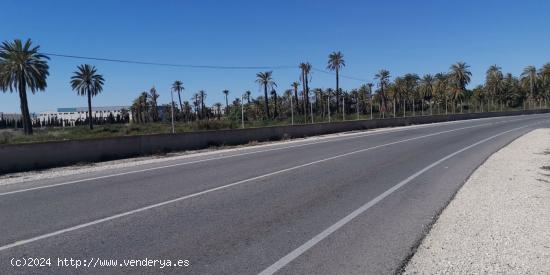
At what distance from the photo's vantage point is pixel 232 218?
7.57m

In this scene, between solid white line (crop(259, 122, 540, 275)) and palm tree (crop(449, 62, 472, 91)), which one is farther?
palm tree (crop(449, 62, 472, 91))

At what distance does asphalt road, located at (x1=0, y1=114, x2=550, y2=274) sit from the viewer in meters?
5.57

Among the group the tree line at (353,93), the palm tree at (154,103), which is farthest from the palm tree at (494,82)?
the palm tree at (154,103)

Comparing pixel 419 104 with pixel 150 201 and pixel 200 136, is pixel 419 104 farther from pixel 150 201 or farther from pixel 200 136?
pixel 150 201

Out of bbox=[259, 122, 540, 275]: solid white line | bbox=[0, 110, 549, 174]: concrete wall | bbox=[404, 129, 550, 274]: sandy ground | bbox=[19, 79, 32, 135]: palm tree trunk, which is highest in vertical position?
bbox=[19, 79, 32, 135]: palm tree trunk

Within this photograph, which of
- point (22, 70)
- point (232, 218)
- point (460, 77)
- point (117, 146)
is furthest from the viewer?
point (460, 77)

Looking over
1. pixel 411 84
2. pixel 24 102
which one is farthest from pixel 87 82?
pixel 411 84

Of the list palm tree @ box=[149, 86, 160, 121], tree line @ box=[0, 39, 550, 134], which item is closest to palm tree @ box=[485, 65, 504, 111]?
tree line @ box=[0, 39, 550, 134]

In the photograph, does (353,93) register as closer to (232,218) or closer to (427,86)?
(427,86)

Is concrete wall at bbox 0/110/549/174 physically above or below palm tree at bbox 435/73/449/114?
below

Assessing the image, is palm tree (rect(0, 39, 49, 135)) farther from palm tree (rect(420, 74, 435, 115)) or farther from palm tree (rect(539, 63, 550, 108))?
palm tree (rect(539, 63, 550, 108))

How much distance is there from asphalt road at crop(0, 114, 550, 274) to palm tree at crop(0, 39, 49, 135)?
48.7m

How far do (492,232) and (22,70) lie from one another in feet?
193

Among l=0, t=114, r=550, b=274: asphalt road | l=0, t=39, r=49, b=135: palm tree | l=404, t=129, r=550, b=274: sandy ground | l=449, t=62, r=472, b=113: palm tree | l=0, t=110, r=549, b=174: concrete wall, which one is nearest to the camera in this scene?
l=404, t=129, r=550, b=274: sandy ground
